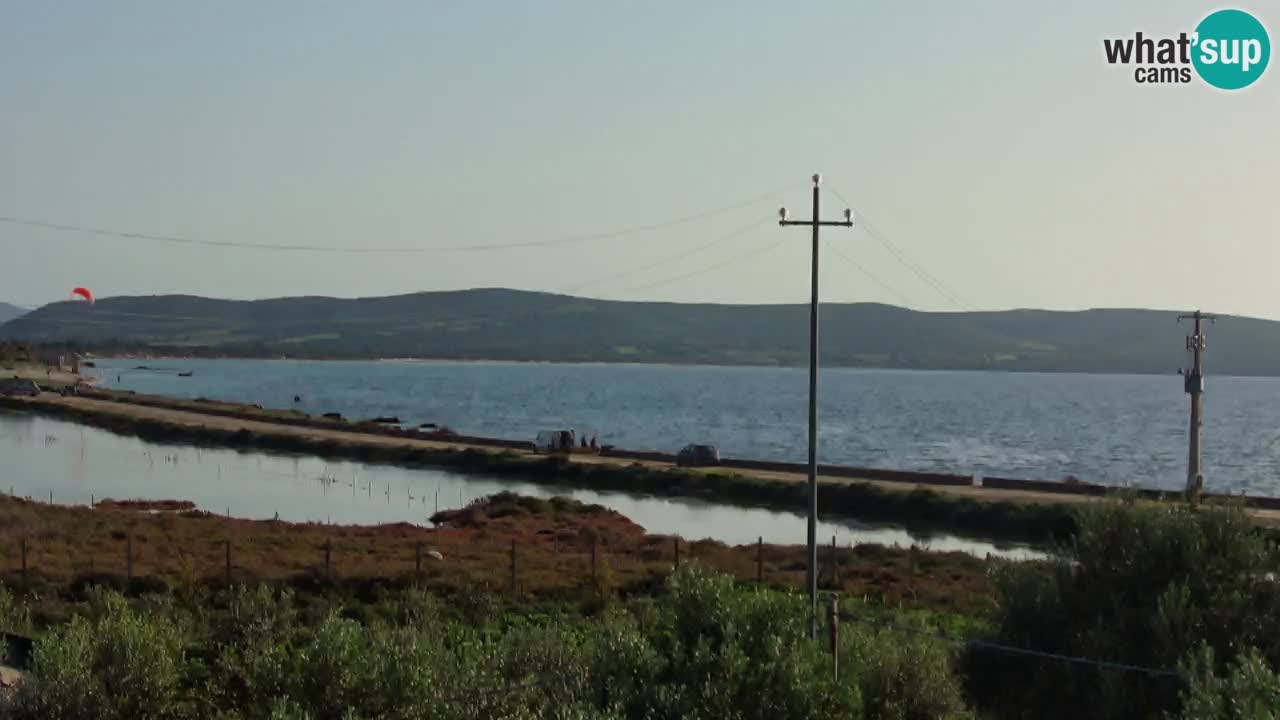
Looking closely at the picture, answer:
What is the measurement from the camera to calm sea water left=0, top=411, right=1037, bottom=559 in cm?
6362

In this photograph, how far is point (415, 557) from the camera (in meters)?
44.8

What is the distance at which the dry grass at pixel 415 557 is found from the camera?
37406 millimetres

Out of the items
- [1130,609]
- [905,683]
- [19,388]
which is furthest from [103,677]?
[19,388]

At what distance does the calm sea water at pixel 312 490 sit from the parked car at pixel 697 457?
29.0 ft

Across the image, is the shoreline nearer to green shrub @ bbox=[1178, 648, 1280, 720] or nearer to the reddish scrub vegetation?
the reddish scrub vegetation

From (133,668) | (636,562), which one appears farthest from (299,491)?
(133,668)

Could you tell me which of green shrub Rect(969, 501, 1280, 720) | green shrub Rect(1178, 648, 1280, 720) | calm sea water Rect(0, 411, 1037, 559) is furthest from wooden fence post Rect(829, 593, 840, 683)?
calm sea water Rect(0, 411, 1037, 559)

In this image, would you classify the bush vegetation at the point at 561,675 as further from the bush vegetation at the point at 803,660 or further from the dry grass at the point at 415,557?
the dry grass at the point at 415,557

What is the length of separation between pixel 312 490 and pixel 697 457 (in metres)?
25.4

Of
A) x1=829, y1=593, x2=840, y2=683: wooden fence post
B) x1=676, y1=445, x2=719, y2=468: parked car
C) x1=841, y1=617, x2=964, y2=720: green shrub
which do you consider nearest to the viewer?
x1=829, y1=593, x2=840, y2=683: wooden fence post

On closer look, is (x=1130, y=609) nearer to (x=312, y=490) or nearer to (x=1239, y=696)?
(x=1239, y=696)

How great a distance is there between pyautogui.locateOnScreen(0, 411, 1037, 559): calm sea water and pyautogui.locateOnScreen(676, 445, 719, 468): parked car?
8826 millimetres

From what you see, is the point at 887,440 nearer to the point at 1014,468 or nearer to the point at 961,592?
the point at 1014,468

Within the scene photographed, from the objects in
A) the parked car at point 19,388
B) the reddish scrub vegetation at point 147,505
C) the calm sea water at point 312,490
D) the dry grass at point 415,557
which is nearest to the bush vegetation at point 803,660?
the dry grass at point 415,557
